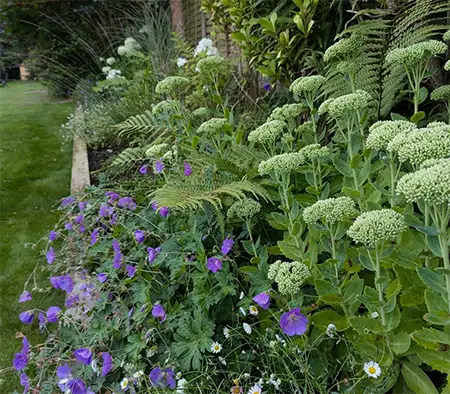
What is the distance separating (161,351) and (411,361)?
743 mm

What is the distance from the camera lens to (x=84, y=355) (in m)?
1.41

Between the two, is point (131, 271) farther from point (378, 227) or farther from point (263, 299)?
point (378, 227)

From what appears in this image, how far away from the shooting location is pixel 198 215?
1946 mm

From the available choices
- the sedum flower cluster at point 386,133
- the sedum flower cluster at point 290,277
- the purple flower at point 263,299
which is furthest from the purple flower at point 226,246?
the sedum flower cluster at point 386,133

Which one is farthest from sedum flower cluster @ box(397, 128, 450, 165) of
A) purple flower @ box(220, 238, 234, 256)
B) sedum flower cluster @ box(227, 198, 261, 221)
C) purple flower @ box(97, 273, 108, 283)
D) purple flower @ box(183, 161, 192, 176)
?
purple flower @ box(183, 161, 192, 176)

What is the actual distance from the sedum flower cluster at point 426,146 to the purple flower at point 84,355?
1.10m

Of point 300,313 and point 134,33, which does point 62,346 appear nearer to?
point 300,313

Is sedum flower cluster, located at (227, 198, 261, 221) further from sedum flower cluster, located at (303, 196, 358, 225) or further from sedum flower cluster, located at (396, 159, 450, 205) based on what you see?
sedum flower cluster, located at (396, 159, 450, 205)

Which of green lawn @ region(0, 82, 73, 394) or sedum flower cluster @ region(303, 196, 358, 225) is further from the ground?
sedum flower cluster @ region(303, 196, 358, 225)

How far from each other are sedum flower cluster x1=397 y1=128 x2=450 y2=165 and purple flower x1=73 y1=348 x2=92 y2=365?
1.10 metres

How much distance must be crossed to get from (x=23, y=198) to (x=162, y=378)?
287cm

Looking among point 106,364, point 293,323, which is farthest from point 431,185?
point 106,364

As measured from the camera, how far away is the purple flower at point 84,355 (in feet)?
4.64

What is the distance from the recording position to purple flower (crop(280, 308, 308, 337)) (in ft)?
3.91
